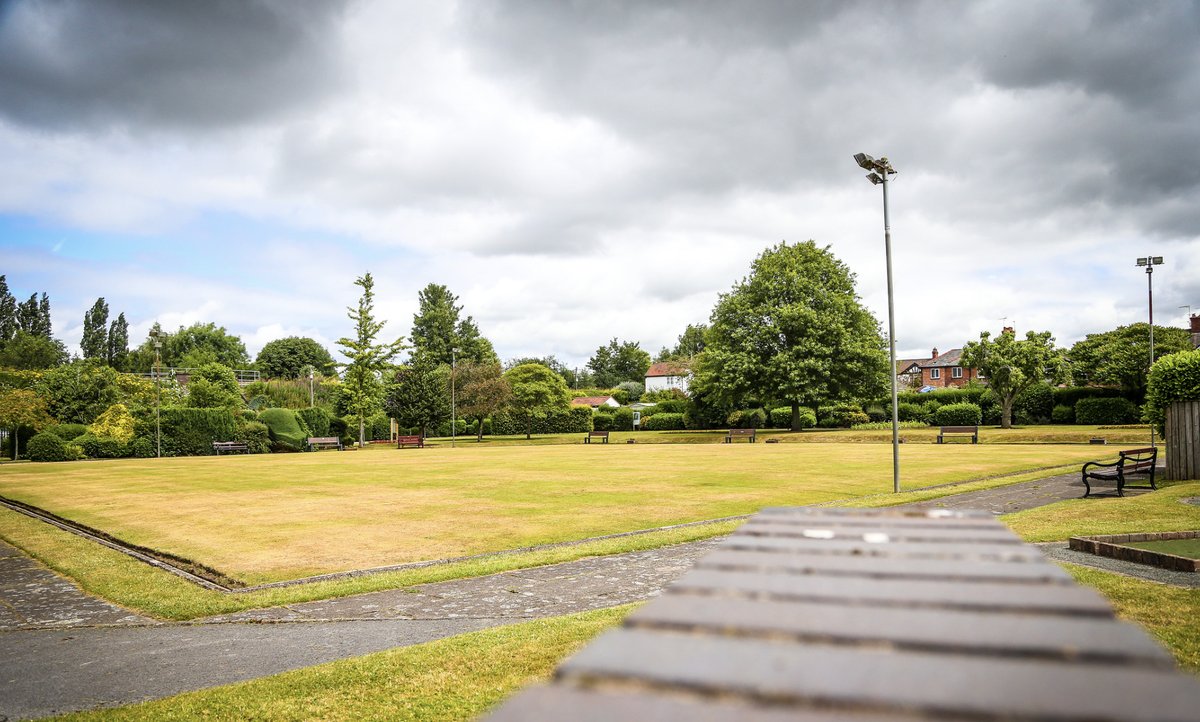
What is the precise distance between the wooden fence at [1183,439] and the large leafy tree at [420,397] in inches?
1815

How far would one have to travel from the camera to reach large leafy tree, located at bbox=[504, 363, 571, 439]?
60.3 meters

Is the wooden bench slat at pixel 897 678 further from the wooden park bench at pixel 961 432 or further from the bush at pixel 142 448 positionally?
the bush at pixel 142 448

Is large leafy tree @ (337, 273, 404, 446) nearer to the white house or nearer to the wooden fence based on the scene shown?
the wooden fence

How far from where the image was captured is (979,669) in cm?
137

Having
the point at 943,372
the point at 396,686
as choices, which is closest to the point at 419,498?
the point at 396,686

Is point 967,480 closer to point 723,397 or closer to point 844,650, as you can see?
point 844,650

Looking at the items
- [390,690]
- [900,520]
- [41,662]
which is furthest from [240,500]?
[900,520]

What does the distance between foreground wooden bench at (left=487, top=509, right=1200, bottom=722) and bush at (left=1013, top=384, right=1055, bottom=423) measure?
55921 millimetres

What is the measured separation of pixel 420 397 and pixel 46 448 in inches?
935

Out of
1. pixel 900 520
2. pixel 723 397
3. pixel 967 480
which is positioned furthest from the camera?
pixel 723 397

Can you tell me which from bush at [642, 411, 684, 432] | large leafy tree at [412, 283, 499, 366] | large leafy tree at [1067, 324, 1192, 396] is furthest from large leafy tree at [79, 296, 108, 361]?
large leafy tree at [1067, 324, 1192, 396]

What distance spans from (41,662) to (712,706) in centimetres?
699

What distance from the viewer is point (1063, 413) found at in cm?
4959

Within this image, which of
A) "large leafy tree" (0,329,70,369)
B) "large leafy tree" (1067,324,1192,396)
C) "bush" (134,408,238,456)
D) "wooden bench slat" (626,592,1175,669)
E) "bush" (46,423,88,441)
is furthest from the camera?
"large leafy tree" (0,329,70,369)
